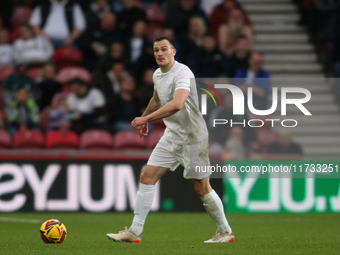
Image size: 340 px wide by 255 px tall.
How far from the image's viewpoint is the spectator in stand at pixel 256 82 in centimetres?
1073

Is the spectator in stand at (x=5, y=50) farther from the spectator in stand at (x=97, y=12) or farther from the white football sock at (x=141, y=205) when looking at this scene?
the white football sock at (x=141, y=205)

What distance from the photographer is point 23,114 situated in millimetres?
11438

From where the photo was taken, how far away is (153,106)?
6516mm

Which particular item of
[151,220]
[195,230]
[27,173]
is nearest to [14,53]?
[27,173]

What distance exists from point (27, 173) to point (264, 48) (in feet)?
22.0

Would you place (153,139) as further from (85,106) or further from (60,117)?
(60,117)

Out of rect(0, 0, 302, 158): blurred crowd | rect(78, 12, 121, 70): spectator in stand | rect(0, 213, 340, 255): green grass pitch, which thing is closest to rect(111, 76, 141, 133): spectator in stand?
rect(0, 0, 302, 158): blurred crowd

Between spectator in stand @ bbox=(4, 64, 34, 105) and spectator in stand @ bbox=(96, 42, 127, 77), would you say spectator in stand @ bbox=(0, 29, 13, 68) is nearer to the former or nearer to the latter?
spectator in stand @ bbox=(4, 64, 34, 105)

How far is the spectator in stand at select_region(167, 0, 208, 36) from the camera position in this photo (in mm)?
13461

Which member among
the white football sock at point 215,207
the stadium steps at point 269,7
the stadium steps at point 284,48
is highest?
the stadium steps at point 269,7

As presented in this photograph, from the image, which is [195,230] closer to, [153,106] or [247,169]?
[153,106]

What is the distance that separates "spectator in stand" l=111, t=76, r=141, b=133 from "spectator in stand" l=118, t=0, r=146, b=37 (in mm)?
1883

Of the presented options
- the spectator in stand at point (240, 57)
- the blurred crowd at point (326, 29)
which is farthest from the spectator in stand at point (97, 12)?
the blurred crowd at point (326, 29)

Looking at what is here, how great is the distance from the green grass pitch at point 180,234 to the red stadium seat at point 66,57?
3661 millimetres
